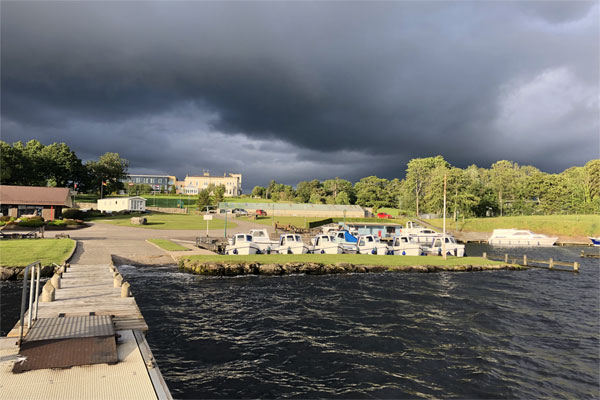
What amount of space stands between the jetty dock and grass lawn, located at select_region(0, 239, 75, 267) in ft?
65.3

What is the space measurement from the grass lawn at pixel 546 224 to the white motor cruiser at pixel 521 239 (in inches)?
461

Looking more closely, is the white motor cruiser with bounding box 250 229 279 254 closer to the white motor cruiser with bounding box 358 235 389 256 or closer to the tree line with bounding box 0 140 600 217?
the white motor cruiser with bounding box 358 235 389 256

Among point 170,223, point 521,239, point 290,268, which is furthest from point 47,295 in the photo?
point 521,239

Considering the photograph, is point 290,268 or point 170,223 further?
point 170,223

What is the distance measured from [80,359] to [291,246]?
32.2 meters

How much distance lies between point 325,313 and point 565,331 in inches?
542

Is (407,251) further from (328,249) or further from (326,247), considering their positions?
(326,247)

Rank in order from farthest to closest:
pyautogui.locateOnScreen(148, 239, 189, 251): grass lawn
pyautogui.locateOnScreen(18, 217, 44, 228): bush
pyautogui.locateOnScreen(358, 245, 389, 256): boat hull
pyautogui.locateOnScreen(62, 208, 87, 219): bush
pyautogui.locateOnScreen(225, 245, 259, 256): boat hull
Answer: pyautogui.locateOnScreen(62, 208, 87, 219): bush < pyautogui.locateOnScreen(18, 217, 44, 228): bush < pyautogui.locateOnScreen(358, 245, 389, 256): boat hull < pyautogui.locateOnScreen(148, 239, 189, 251): grass lawn < pyautogui.locateOnScreen(225, 245, 259, 256): boat hull

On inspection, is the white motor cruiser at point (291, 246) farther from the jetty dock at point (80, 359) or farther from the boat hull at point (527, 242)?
the boat hull at point (527, 242)

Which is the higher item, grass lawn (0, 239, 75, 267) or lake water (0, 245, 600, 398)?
grass lawn (0, 239, 75, 267)

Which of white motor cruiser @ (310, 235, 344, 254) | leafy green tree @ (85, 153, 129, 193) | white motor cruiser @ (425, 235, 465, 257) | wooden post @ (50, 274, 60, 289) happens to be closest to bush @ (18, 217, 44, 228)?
white motor cruiser @ (310, 235, 344, 254)

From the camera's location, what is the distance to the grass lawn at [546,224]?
254 ft

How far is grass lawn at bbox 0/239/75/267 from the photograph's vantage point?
28.0 m

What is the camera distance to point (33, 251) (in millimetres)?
31375
